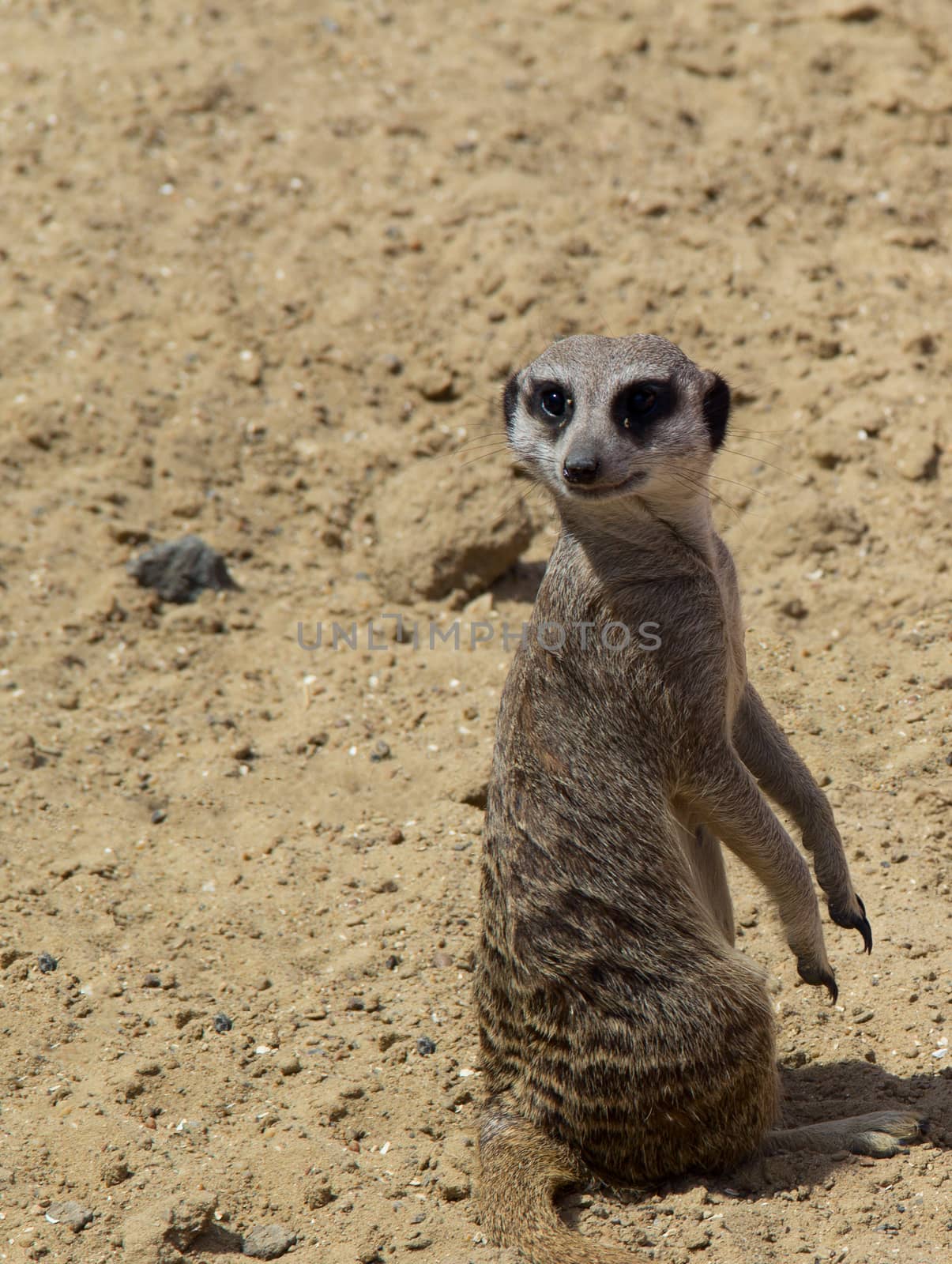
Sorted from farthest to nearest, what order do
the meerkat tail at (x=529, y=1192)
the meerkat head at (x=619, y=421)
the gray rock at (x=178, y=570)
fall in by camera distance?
1. the gray rock at (x=178, y=570)
2. the meerkat head at (x=619, y=421)
3. the meerkat tail at (x=529, y=1192)

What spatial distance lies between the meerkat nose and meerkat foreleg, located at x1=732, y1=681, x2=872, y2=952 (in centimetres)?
85

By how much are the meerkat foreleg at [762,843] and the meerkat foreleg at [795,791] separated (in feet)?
0.52

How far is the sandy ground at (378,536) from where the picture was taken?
300 cm

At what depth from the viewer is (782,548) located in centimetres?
477

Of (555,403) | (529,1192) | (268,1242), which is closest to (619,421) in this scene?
(555,403)

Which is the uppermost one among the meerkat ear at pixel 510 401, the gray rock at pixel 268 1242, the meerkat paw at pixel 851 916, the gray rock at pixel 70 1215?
the meerkat ear at pixel 510 401

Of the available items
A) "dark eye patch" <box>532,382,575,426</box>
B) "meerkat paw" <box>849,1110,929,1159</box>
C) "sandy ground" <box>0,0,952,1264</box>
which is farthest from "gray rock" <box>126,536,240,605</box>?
"meerkat paw" <box>849,1110,929,1159</box>

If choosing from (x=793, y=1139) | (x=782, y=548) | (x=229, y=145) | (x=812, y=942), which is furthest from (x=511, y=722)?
(x=229, y=145)

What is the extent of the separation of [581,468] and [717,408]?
570 millimetres

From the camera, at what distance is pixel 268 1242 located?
107 inches

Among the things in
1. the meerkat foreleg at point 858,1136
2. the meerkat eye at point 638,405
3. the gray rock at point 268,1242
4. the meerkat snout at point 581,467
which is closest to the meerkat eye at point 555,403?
the meerkat eye at point 638,405

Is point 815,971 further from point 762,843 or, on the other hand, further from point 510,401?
point 510,401

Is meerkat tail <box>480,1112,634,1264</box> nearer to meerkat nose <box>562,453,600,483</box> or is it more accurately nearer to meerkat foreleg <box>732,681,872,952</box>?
meerkat foreleg <box>732,681,872,952</box>

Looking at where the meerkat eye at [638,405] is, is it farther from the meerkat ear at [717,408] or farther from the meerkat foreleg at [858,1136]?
the meerkat foreleg at [858,1136]
